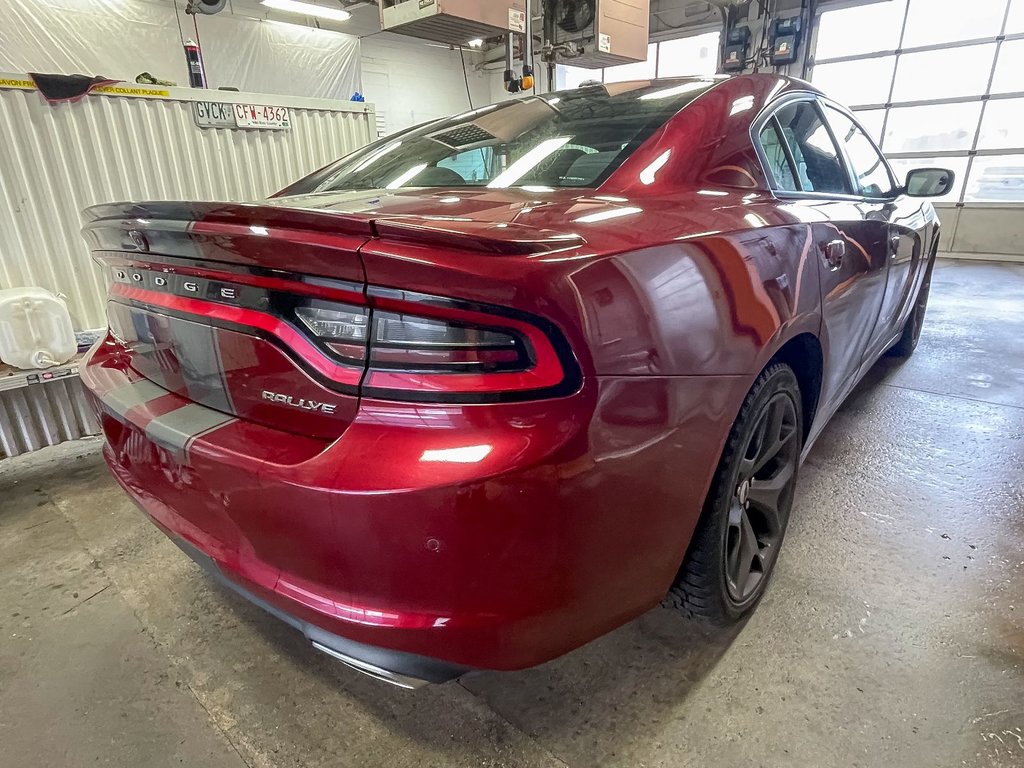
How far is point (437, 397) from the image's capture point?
34.0 inches

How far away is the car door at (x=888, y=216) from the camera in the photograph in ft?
7.40

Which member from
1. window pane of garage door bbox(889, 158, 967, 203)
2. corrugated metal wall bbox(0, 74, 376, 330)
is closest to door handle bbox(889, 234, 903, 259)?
corrugated metal wall bbox(0, 74, 376, 330)

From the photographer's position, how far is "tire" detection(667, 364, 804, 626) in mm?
1267

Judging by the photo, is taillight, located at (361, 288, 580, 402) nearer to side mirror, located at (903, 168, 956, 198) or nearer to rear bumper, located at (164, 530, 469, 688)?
rear bumper, located at (164, 530, 469, 688)

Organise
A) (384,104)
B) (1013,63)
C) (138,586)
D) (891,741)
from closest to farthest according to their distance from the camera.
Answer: (891,741) → (138,586) → (1013,63) → (384,104)

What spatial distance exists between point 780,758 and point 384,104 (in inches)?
482

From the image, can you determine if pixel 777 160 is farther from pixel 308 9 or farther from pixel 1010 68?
pixel 1010 68

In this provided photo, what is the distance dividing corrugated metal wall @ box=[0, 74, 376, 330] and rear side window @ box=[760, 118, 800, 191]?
8.41 ft

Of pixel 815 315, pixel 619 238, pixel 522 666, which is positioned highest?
pixel 619 238

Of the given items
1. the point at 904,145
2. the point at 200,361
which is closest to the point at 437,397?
the point at 200,361

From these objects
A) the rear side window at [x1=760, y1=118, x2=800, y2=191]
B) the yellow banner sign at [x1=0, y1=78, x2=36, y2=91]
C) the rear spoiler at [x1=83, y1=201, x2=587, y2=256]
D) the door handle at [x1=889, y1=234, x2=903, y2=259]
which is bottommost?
the door handle at [x1=889, y1=234, x2=903, y2=259]

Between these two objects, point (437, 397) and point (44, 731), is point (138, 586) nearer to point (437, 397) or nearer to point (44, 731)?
point (44, 731)

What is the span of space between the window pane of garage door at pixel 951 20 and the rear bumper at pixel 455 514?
35.5 feet

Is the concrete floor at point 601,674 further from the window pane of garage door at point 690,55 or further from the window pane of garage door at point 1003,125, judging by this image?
the window pane of garage door at point 690,55
